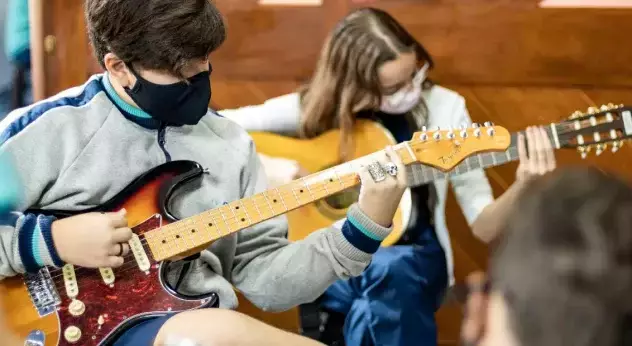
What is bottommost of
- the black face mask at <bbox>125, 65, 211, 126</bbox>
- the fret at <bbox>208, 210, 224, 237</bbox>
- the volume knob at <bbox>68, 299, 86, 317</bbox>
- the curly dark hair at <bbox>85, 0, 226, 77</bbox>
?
the volume knob at <bbox>68, 299, 86, 317</bbox>

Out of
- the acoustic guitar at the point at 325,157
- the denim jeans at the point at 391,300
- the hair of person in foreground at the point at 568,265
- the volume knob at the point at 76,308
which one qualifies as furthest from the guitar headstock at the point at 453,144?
the hair of person in foreground at the point at 568,265

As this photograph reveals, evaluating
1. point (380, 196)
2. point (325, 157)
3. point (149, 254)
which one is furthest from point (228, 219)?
point (325, 157)

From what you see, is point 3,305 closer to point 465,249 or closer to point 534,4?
point 465,249

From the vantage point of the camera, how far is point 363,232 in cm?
128

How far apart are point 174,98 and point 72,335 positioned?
42 cm

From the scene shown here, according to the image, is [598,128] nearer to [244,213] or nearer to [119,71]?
[244,213]

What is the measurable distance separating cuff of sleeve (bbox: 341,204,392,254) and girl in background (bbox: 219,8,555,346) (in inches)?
14.4

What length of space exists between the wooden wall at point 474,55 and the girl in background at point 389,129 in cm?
23

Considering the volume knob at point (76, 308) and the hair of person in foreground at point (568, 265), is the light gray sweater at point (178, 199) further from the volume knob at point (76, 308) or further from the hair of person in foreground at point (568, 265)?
the hair of person in foreground at point (568, 265)

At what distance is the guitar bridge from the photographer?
123cm

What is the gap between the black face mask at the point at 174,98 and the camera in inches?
51.1

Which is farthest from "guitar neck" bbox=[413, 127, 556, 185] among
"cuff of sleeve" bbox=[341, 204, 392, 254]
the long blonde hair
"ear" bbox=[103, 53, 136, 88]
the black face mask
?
"ear" bbox=[103, 53, 136, 88]

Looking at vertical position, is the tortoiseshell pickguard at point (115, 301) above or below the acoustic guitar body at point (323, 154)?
above

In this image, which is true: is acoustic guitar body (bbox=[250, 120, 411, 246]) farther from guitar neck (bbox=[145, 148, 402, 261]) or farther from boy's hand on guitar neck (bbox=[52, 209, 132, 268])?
boy's hand on guitar neck (bbox=[52, 209, 132, 268])
